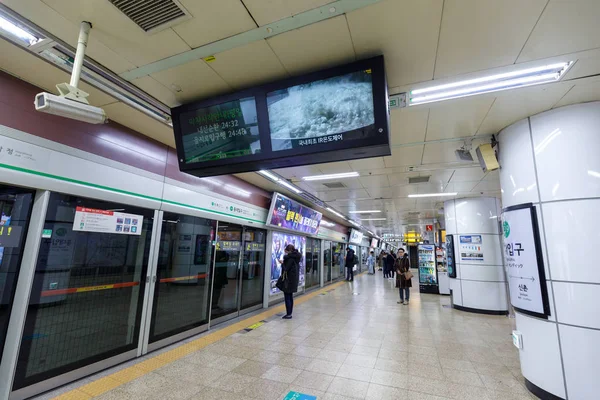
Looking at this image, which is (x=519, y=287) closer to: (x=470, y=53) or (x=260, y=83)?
(x=470, y=53)

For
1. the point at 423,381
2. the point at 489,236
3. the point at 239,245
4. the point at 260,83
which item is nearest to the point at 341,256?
the point at 489,236

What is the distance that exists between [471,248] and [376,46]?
6.76 meters

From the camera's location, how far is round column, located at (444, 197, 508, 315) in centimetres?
682

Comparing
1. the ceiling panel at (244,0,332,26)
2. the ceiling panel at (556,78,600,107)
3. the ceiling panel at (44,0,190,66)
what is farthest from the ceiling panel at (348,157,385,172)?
the ceiling panel at (44,0,190,66)

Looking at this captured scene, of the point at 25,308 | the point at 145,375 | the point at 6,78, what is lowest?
the point at 145,375

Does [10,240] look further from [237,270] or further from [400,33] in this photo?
[400,33]

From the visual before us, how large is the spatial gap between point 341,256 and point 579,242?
12.2 metres

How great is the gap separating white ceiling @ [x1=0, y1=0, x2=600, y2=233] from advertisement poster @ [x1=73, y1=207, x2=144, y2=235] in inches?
48.8

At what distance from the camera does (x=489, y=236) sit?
7062mm

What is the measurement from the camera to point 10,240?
270cm

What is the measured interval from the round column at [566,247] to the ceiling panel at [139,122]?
181 inches

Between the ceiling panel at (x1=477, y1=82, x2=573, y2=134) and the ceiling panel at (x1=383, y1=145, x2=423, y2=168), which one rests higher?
the ceiling panel at (x1=477, y1=82, x2=573, y2=134)

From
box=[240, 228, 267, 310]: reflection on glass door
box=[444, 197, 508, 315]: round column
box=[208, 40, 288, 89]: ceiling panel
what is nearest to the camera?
box=[208, 40, 288, 89]: ceiling panel

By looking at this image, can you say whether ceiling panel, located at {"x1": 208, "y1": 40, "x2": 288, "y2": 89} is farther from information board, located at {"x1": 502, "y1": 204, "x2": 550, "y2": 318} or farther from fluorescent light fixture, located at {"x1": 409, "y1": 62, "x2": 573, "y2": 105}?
information board, located at {"x1": 502, "y1": 204, "x2": 550, "y2": 318}
